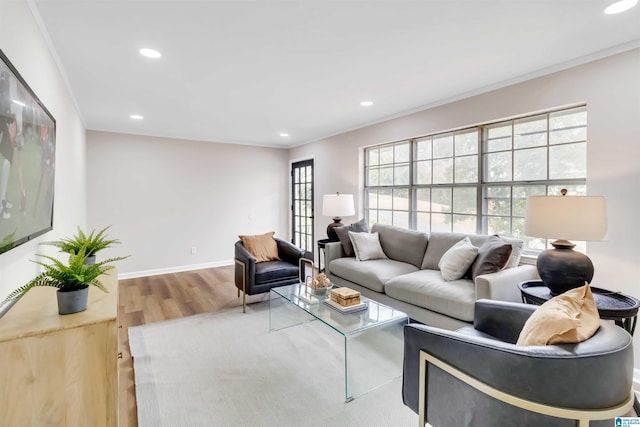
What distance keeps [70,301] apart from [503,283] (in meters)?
2.78

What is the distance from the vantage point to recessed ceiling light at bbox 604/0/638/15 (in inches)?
71.6

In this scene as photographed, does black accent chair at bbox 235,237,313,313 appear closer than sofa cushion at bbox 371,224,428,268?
Yes

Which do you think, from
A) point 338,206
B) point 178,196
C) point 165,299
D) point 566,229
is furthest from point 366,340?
point 178,196

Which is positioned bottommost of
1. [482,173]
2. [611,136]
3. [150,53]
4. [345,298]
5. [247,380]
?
[247,380]

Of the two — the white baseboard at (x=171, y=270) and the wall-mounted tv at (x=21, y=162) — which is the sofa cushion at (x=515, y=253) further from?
the white baseboard at (x=171, y=270)

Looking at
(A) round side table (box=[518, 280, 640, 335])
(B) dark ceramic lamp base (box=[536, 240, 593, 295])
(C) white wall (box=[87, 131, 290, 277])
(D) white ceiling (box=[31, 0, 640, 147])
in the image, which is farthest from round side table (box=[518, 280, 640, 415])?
(C) white wall (box=[87, 131, 290, 277])

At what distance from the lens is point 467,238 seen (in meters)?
3.20

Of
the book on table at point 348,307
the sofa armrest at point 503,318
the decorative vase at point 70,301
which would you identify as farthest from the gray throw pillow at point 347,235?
the decorative vase at point 70,301

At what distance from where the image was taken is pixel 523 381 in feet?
3.74

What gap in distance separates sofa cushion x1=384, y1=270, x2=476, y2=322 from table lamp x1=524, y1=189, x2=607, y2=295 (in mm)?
588

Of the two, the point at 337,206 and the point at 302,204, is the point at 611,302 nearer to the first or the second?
the point at 337,206

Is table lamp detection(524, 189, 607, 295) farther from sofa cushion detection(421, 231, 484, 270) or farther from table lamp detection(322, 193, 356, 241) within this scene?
table lamp detection(322, 193, 356, 241)

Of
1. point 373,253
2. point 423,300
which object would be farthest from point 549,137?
point 373,253

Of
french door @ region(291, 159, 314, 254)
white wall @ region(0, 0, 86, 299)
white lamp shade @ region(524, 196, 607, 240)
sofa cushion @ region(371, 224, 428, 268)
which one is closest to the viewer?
white wall @ region(0, 0, 86, 299)
